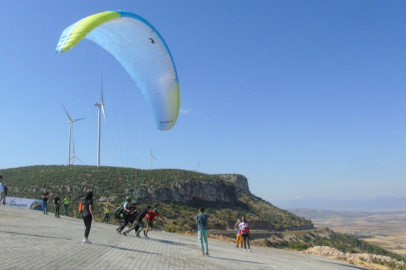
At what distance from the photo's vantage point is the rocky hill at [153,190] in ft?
147

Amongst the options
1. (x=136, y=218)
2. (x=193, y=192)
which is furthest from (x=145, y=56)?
(x=193, y=192)

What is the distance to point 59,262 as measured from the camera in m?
7.05

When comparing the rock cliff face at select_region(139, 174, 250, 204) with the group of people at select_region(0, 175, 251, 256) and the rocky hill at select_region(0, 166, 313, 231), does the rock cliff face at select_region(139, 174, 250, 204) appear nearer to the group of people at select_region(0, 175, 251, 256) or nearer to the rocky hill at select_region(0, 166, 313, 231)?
the rocky hill at select_region(0, 166, 313, 231)

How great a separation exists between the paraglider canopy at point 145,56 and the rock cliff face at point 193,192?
3300 centimetres

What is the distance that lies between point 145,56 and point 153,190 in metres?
35.2

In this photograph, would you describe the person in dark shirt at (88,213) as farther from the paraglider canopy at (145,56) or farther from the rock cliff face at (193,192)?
the rock cliff face at (193,192)

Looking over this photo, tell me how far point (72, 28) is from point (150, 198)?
38113 mm

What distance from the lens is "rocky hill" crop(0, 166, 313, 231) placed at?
4469 cm

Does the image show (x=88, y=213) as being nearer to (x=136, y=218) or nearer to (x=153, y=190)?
(x=136, y=218)

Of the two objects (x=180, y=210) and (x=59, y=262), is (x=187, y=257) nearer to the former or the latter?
(x=59, y=262)

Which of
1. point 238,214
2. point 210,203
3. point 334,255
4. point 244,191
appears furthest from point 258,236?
point 244,191

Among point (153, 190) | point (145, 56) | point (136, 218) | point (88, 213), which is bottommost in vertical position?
point (136, 218)

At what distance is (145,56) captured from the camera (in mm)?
16297

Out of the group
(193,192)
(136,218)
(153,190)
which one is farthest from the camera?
(193,192)
